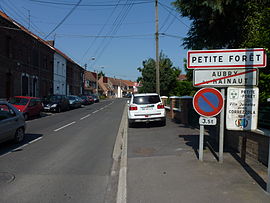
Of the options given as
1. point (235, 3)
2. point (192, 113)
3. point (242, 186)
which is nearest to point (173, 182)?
point (242, 186)

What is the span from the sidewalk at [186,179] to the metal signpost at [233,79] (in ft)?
2.12

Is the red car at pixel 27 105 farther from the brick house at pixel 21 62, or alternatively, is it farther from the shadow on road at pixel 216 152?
the shadow on road at pixel 216 152

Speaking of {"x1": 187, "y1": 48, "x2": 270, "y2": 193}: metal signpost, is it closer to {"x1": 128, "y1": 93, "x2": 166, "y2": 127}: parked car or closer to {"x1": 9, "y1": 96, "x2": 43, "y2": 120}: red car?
{"x1": 128, "y1": 93, "x2": 166, "y2": 127}: parked car

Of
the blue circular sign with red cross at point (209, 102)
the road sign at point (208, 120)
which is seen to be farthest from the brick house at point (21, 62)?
the road sign at point (208, 120)

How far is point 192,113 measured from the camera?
1133 cm

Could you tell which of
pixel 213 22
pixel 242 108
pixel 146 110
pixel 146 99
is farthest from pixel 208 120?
pixel 146 99

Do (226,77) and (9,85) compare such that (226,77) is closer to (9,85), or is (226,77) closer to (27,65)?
(9,85)

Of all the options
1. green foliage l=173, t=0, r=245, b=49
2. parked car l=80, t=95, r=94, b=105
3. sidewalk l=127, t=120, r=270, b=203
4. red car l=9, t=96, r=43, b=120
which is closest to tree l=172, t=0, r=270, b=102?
green foliage l=173, t=0, r=245, b=49

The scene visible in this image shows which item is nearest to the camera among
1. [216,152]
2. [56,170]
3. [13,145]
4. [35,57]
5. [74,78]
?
[56,170]

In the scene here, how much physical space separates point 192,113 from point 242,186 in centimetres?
746

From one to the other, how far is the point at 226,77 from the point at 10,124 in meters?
6.43

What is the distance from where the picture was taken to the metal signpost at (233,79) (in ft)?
16.1

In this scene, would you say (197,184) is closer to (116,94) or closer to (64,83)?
(64,83)

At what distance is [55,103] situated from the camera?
21.3m
